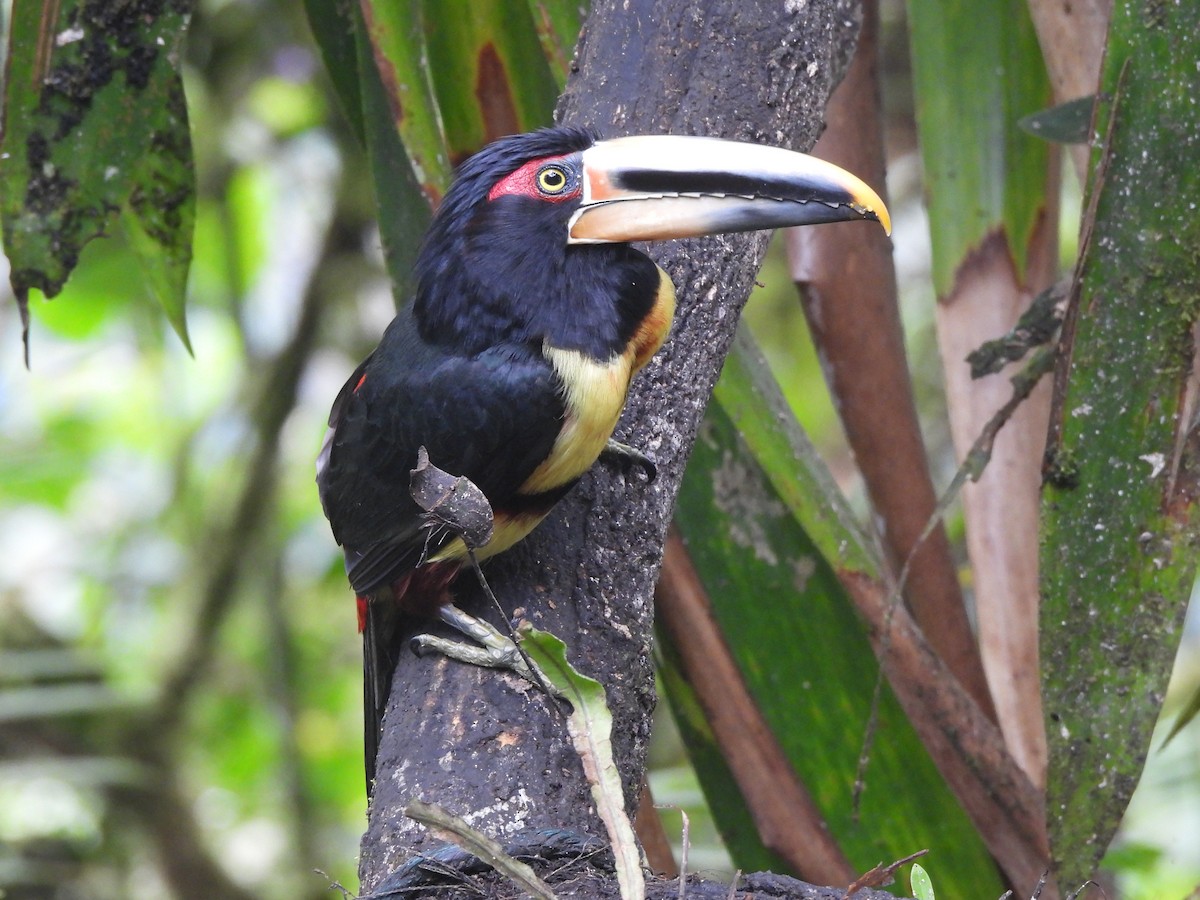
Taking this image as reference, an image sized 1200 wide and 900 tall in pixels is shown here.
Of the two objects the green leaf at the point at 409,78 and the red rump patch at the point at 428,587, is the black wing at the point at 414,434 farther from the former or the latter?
the green leaf at the point at 409,78

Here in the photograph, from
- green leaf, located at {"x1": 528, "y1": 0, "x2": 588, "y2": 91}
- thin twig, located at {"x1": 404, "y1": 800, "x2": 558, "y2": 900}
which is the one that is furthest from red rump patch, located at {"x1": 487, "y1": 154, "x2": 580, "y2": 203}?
thin twig, located at {"x1": 404, "y1": 800, "x2": 558, "y2": 900}

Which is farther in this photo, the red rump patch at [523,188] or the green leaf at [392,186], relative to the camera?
the green leaf at [392,186]

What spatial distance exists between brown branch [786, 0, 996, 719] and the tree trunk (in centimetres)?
30

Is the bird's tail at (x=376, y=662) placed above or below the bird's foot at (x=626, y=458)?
below

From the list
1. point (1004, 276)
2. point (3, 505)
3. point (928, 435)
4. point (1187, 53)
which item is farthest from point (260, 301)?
point (1187, 53)

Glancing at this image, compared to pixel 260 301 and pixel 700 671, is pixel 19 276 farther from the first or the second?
pixel 260 301

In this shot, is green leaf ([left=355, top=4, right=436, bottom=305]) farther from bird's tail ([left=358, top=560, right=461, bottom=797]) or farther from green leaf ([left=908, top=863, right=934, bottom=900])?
green leaf ([left=908, top=863, right=934, bottom=900])

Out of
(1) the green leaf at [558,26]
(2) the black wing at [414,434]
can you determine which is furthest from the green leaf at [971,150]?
(2) the black wing at [414,434]

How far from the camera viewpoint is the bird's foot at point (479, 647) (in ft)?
4.08

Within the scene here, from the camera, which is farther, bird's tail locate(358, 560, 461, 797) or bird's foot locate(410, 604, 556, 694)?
bird's tail locate(358, 560, 461, 797)

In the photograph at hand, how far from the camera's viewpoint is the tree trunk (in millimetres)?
1131

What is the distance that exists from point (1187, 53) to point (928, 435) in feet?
7.96

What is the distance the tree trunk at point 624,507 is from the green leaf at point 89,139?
531mm

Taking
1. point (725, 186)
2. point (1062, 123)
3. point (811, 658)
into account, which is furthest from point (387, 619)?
point (1062, 123)
